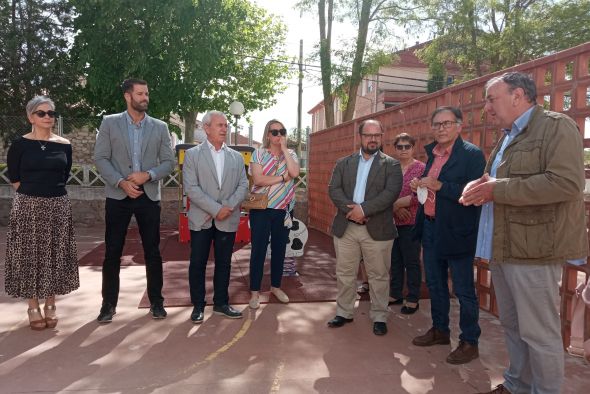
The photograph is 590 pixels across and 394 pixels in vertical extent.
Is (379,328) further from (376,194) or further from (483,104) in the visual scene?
(483,104)

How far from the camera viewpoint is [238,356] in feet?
11.5

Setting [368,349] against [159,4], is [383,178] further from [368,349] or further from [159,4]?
[159,4]

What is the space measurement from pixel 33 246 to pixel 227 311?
5.79ft

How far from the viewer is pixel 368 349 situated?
3.68m

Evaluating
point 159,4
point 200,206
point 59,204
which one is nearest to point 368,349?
point 200,206

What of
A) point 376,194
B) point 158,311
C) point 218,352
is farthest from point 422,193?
point 158,311

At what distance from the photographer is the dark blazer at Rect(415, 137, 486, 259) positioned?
3348 millimetres

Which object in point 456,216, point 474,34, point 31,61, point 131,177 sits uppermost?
point 474,34

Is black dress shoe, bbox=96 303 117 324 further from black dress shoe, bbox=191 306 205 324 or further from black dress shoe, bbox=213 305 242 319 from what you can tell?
black dress shoe, bbox=213 305 242 319

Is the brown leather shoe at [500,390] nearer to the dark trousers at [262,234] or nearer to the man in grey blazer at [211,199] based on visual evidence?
the man in grey blazer at [211,199]

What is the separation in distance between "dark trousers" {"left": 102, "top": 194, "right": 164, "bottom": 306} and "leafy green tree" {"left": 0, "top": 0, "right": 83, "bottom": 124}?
45.7 ft

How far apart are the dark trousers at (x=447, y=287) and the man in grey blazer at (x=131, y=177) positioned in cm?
238

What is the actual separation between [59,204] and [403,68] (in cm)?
3202

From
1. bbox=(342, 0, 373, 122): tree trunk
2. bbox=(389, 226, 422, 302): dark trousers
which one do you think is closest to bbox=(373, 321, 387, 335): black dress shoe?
bbox=(389, 226, 422, 302): dark trousers
